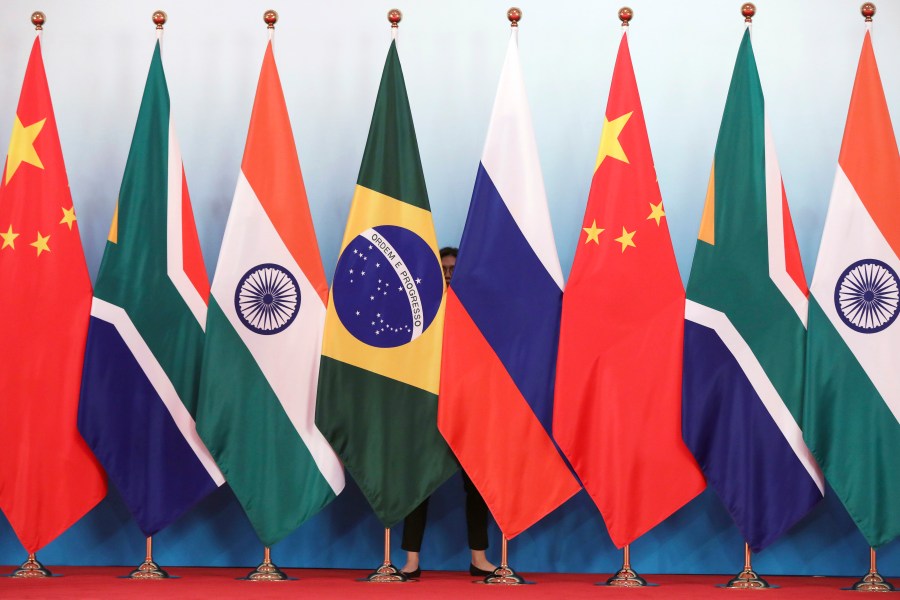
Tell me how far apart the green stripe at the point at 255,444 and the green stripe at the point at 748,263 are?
1822mm

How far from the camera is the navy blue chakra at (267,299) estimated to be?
4.46 m

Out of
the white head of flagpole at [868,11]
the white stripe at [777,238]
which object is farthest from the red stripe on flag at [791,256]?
the white head of flagpole at [868,11]

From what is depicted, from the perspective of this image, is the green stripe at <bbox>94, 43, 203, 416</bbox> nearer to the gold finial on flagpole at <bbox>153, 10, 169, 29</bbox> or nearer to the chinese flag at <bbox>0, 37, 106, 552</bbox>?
the chinese flag at <bbox>0, 37, 106, 552</bbox>

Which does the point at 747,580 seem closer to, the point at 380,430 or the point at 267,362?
the point at 380,430

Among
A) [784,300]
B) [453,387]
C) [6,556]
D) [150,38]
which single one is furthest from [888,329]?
[6,556]

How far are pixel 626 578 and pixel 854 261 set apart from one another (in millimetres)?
1632

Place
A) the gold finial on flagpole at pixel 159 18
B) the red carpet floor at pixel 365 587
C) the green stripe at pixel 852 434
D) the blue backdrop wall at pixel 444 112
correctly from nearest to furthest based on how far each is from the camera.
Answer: the red carpet floor at pixel 365 587 < the green stripe at pixel 852 434 < the gold finial on flagpole at pixel 159 18 < the blue backdrop wall at pixel 444 112

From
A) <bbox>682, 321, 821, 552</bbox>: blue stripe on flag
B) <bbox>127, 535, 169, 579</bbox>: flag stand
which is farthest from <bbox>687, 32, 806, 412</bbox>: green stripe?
<bbox>127, 535, 169, 579</bbox>: flag stand

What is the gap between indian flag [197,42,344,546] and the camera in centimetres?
440

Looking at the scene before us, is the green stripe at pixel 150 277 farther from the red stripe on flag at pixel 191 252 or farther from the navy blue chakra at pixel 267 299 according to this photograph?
the navy blue chakra at pixel 267 299

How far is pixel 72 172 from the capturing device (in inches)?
202

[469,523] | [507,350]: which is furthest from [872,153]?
[469,523]

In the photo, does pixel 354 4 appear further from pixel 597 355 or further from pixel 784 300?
pixel 784 300

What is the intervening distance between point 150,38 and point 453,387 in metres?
2.40
